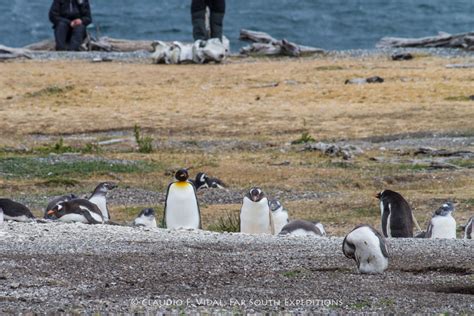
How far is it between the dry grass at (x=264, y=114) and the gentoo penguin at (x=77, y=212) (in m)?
1.46

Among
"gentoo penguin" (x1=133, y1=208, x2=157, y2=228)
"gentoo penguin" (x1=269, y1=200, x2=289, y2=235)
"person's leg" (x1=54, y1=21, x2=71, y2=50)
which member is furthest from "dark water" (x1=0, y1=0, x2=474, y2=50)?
"gentoo penguin" (x1=133, y1=208, x2=157, y2=228)

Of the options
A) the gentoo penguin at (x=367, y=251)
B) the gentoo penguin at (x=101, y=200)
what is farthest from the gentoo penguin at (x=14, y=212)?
the gentoo penguin at (x=367, y=251)

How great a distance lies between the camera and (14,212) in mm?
11812

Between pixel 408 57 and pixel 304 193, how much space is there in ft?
41.5

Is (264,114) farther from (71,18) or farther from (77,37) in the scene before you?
(77,37)

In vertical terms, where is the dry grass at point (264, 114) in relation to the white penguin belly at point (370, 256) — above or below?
below

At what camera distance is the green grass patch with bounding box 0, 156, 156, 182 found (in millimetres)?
15531

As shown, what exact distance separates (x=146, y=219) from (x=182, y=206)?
1.79ft

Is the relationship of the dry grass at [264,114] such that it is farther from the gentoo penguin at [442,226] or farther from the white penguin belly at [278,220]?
the gentoo penguin at [442,226]

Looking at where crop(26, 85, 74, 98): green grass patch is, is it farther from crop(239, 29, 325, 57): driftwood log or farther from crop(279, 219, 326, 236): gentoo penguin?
crop(279, 219, 326, 236): gentoo penguin

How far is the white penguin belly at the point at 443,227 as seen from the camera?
11531 millimetres

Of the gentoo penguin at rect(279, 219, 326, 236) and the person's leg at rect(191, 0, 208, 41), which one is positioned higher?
the person's leg at rect(191, 0, 208, 41)

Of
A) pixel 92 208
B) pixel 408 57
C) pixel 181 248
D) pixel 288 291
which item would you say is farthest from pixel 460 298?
pixel 408 57

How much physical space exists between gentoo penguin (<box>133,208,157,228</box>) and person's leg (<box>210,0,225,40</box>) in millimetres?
15475
